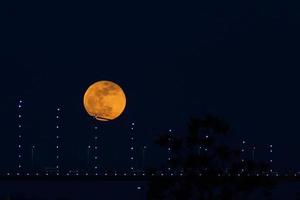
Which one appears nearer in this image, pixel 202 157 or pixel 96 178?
pixel 202 157

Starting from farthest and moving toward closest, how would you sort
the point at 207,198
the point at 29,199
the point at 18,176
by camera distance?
1. the point at 29,199
2. the point at 18,176
3. the point at 207,198

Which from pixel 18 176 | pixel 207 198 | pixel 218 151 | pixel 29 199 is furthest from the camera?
pixel 29 199

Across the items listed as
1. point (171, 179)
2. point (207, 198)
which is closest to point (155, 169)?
point (171, 179)

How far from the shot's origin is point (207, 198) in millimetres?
23812

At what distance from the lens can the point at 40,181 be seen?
38.6 m

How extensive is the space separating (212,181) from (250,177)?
1.92 m

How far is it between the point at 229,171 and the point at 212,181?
177cm

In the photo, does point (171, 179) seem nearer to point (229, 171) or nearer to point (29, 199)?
point (229, 171)

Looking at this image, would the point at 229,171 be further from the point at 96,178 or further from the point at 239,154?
the point at 96,178

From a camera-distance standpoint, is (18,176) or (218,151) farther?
(18,176)

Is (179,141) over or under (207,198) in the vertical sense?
over

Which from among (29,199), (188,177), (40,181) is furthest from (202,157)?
(29,199)

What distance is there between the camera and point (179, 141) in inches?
993

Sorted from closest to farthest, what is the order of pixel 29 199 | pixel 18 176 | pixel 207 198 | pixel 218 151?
pixel 207 198, pixel 218 151, pixel 18 176, pixel 29 199
